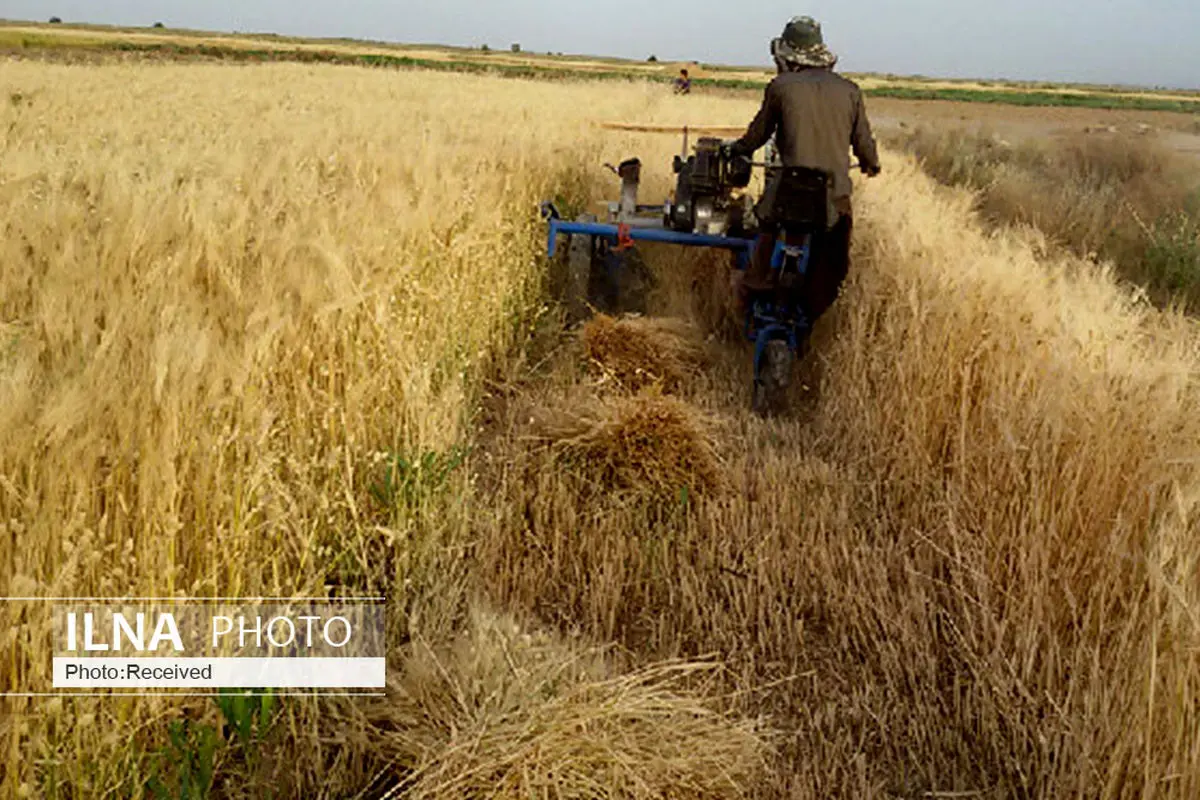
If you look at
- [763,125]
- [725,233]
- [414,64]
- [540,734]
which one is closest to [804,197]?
[763,125]

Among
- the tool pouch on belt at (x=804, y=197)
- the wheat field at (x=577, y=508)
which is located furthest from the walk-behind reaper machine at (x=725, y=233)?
the wheat field at (x=577, y=508)

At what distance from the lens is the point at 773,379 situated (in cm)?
502

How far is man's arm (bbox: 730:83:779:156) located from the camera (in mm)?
5098

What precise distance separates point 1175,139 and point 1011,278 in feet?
103

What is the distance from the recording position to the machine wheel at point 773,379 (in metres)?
5.01

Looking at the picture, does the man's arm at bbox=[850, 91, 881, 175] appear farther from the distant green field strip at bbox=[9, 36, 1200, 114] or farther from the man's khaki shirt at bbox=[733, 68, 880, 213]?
the distant green field strip at bbox=[9, 36, 1200, 114]

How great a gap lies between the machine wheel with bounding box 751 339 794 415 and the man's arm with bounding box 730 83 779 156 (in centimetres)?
110

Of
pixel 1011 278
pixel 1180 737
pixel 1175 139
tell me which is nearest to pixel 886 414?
pixel 1011 278

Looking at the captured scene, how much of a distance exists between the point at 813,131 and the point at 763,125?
0.28 metres

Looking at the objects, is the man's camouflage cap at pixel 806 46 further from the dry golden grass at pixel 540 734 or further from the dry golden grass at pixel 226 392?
the dry golden grass at pixel 540 734

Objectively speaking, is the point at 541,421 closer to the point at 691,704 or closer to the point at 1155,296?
the point at 691,704

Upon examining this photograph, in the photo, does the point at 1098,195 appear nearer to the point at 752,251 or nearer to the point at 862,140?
the point at 862,140

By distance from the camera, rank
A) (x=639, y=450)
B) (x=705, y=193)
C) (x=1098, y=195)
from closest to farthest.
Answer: (x=639, y=450)
(x=705, y=193)
(x=1098, y=195)

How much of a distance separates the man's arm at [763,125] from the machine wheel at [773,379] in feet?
3.61
